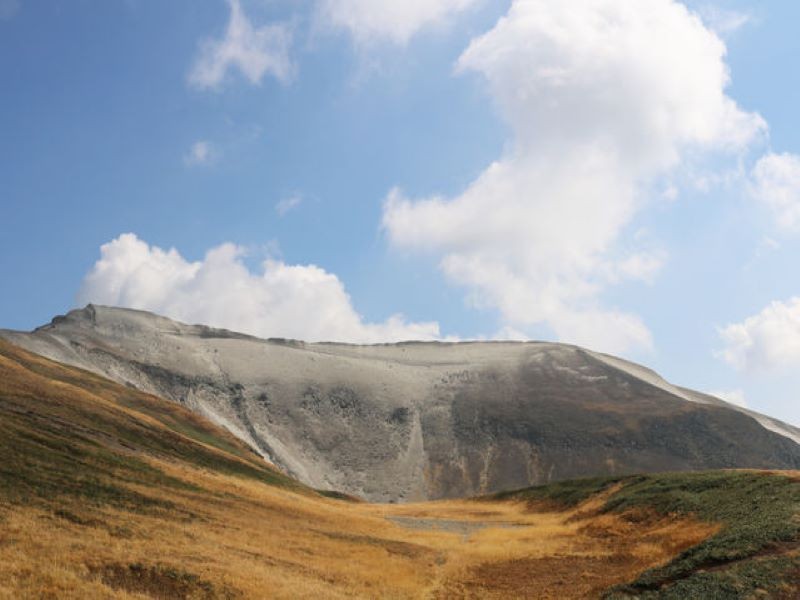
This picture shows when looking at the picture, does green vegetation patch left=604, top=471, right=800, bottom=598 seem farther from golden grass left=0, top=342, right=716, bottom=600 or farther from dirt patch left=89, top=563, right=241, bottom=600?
dirt patch left=89, top=563, right=241, bottom=600

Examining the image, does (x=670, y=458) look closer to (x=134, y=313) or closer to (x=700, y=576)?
(x=700, y=576)

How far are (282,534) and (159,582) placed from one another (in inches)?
671

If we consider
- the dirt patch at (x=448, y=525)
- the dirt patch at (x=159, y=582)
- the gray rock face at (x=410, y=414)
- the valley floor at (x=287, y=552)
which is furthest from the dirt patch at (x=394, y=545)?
the gray rock face at (x=410, y=414)

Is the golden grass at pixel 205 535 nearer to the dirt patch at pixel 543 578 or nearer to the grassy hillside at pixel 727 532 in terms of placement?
the dirt patch at pixel 543 578

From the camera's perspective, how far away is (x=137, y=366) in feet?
409

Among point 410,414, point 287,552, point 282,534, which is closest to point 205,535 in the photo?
point 287,552

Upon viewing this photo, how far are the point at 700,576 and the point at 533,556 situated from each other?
47.8 feet

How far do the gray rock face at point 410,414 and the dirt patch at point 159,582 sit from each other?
9578 cm

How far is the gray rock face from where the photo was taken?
119438 mm

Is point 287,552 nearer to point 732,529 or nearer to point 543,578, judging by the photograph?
point 543,578

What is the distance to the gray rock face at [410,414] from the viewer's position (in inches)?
4702

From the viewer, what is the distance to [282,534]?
3681 cm

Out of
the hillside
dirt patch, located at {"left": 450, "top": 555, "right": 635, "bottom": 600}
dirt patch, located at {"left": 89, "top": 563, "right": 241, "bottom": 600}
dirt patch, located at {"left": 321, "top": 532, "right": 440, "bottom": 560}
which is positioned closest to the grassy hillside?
the hillside

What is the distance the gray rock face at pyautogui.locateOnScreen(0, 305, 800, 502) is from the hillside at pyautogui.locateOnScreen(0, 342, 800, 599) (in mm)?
63256
